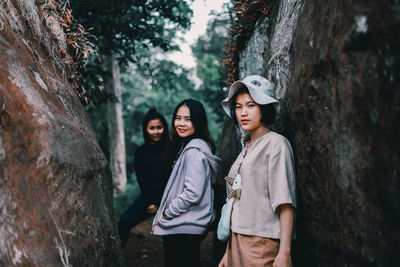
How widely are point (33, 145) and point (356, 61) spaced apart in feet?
7.87

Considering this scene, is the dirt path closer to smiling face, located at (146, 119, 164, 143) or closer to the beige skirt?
smiling face, located at (146, 119, 164, 143)

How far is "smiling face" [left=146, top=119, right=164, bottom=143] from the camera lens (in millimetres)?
4289

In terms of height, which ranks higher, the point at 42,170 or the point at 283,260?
the point at 42,170

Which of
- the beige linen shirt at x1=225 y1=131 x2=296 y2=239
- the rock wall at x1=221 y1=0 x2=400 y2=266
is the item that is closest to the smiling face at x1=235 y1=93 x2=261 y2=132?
the beige linen shirt at x1=225 y1=131 x2=296 y2=239

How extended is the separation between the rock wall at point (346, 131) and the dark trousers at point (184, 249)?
3.49 feet

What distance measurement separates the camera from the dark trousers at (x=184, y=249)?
323cm

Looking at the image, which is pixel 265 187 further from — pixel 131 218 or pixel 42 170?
pixel 131 218

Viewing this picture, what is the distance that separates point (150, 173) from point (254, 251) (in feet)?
7.17

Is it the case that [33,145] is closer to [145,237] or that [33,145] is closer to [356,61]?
[356,61]

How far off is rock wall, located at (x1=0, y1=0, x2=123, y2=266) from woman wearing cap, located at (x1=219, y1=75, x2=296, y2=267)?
129cm

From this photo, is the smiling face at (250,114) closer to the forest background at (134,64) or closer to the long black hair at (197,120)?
the long black hair at (197,120)

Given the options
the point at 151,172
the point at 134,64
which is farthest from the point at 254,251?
the point at 134,64

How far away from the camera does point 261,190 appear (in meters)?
2.43

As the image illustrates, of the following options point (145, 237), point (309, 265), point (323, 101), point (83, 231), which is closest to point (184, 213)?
point (83, 231)
